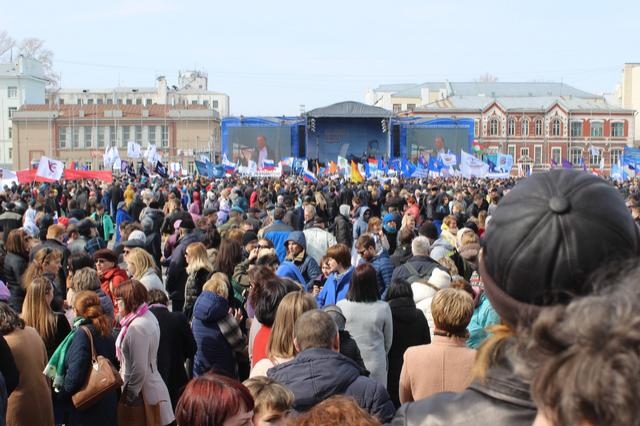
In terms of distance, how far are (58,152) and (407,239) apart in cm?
7465

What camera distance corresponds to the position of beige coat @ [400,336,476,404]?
4.59 metres

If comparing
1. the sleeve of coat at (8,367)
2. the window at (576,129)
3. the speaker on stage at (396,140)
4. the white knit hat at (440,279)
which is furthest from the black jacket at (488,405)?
the window at (576,129)

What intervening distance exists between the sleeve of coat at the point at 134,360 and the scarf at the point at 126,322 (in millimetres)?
40

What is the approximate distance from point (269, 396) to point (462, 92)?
105928 mm

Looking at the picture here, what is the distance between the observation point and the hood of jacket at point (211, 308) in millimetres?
6516

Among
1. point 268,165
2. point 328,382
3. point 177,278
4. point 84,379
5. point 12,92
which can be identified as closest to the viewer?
point 328,382

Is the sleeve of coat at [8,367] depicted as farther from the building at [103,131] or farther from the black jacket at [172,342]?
the building at [103,131]

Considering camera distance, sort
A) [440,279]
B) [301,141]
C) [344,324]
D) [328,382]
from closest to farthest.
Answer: [328,382]
[344,324]
[440,279]
[301,141]

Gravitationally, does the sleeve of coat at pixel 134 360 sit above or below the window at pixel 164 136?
below

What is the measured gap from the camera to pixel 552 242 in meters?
1.92

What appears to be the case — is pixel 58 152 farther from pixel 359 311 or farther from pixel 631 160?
pixel 359 311

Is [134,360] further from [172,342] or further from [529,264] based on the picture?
[529,264]

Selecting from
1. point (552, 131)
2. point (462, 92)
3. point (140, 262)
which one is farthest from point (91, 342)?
point (462, 92)

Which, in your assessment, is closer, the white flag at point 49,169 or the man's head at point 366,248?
the man's head at point 366,248
